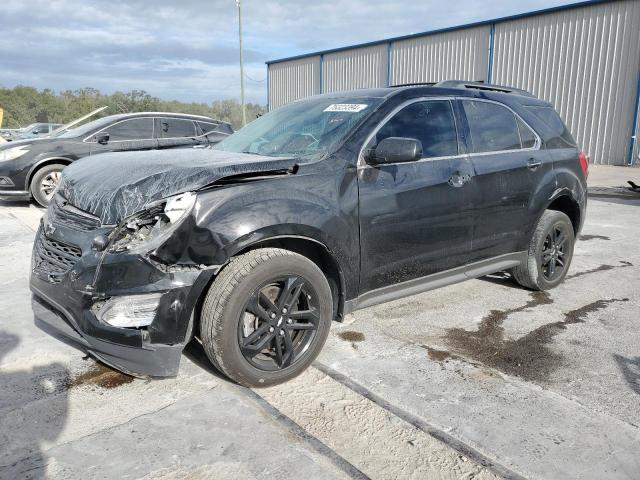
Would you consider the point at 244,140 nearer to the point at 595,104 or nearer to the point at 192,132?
the point at 192,132

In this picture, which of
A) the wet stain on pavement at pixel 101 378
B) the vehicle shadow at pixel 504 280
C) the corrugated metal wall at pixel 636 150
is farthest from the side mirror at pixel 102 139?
the corrugated metal wall at pixel 636 150

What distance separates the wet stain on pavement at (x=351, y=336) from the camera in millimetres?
3824

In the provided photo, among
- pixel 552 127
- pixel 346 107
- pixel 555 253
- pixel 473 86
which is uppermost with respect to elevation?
pixel 473 86

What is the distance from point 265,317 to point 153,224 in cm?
79

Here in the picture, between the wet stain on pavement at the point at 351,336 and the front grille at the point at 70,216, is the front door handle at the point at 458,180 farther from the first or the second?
the front grille at the point at 70,216

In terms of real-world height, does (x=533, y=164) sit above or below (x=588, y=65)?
below

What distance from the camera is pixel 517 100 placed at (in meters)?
4.66

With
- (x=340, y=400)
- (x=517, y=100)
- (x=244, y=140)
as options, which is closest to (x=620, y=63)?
(x=517, y=100)

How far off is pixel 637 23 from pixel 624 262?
15.2 meters

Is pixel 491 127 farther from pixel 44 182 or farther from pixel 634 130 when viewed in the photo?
pixel 634 130

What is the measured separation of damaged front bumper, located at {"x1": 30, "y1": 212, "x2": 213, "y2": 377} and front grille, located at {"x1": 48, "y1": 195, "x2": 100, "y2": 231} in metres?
0.06

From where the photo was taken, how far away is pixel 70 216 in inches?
122

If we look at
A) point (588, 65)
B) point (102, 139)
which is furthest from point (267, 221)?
point (588, 65)

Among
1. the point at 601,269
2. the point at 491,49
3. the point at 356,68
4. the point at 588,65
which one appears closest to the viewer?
the point at 601,269
